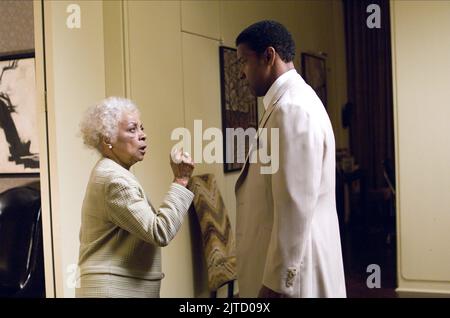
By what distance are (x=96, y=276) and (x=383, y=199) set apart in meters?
4.69

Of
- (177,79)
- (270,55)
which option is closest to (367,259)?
(177,79)

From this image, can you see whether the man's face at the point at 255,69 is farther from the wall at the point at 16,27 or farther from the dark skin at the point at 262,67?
the wall at the point at 16,27

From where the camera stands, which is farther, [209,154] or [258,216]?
[209,154]

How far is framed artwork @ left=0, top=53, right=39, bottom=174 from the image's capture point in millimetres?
2961

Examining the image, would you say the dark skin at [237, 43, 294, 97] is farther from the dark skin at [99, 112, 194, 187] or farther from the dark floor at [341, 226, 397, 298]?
the dark floor at [341, 226, 397, 298]

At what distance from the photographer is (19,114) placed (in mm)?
2975

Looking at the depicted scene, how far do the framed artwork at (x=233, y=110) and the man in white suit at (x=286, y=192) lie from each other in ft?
7.39

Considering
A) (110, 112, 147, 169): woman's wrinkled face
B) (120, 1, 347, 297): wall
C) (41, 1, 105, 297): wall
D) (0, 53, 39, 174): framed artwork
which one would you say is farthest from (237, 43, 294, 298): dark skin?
(0, 53, 39, 174): framed artwork

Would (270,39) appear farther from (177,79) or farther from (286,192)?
(177,79)

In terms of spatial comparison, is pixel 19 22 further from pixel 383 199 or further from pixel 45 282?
pixel 383 199

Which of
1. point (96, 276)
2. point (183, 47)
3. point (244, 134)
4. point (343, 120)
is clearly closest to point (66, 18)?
point (183, 47)

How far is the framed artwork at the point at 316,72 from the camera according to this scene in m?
5.80

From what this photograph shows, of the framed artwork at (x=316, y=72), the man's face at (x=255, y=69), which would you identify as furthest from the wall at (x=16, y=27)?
the framed artwork at (x=316, y=72)
